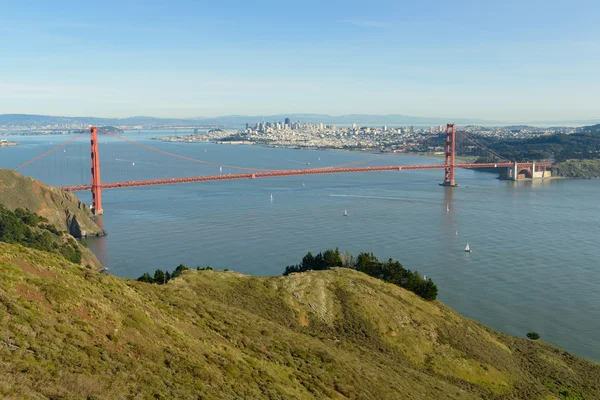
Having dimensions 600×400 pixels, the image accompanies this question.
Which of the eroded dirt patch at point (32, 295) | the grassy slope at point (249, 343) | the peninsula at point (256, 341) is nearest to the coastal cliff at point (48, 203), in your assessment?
the peninsula at point (256, 341)

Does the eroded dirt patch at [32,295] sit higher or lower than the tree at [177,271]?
higher

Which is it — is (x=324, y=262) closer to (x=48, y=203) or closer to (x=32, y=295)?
(x=32, y=295)

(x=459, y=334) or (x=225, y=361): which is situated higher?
(x=225, y=361)

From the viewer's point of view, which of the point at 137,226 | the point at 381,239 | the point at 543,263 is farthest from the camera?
the point at 137,226

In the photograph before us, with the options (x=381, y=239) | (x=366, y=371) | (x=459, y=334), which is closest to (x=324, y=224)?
(x=381, y=239)

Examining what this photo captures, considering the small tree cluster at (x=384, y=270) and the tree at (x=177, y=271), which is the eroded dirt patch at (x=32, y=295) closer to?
the tree at (x=177, y=271)

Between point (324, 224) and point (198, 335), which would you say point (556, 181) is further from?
point (198, 335)
